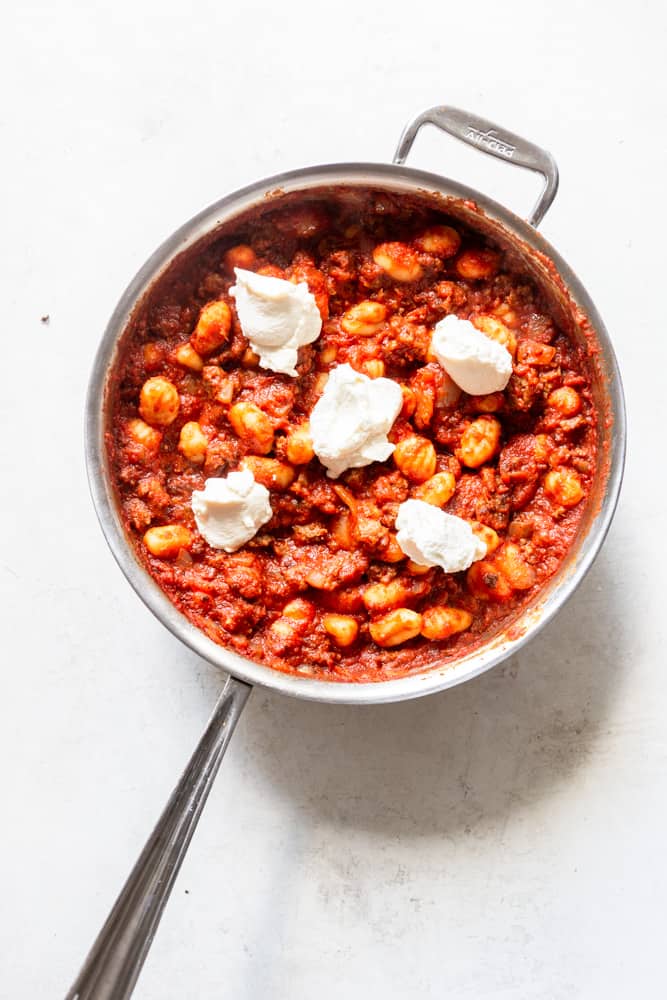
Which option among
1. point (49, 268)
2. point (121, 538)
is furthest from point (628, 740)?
point (49, 268)

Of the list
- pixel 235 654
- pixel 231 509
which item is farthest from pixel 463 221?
pixel 235 654

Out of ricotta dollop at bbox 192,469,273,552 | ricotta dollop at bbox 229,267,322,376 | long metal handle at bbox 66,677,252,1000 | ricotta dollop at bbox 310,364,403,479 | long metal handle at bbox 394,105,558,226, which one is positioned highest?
long metal handle at bbox 394,105,558,226

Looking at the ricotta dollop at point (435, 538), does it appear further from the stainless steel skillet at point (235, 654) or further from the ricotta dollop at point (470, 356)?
the ricotta dollop at point (470, 356)

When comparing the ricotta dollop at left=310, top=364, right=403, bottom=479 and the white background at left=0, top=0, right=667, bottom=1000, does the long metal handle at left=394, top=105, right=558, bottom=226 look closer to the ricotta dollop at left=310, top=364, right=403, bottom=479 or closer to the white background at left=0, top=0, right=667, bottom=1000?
the white background at left=0, top=0, right=667, bottom=1000

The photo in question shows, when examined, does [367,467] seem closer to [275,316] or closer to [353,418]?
[353,418]

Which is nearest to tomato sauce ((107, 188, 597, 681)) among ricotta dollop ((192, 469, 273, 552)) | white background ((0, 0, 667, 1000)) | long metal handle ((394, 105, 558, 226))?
ricotta dollop ((192, 469, 273, 552))

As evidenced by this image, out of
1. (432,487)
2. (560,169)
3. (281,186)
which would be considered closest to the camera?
(281,186)

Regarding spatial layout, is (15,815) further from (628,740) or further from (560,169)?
(560,169)
